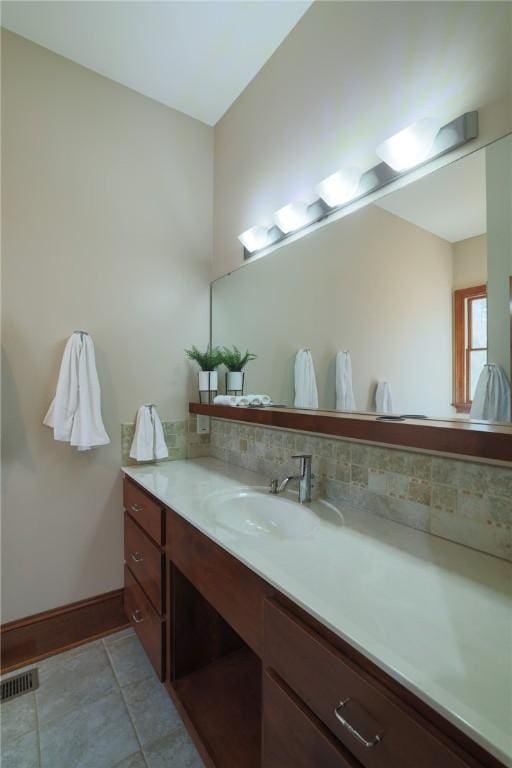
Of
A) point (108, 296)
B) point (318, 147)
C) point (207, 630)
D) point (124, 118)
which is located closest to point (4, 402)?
point (108, 296)

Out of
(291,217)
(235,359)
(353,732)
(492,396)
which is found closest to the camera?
(353,732)

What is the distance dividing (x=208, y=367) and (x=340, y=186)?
1.16 metres

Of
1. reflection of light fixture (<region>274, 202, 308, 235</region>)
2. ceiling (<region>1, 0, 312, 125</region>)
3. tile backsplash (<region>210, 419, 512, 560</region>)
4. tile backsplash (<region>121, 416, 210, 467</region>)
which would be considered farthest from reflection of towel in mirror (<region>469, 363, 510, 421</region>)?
ceiling (<region>1, 0, 312, 125</region>)

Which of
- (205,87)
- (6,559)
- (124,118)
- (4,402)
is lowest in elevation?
(6,559)

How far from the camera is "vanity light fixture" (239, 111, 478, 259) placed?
102 centimetres

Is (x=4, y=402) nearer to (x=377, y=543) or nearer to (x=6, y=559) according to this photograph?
(x=6, y=559)

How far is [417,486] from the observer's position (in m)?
1.08

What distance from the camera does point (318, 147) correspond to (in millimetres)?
1508

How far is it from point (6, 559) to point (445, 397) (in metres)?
1.99

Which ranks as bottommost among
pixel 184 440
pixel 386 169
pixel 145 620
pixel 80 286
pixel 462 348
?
pixel 145 620

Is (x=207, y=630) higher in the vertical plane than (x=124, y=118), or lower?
lower

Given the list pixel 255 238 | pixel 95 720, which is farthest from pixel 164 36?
pixel 95 720

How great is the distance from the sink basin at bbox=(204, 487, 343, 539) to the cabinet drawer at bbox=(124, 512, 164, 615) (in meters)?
0.34

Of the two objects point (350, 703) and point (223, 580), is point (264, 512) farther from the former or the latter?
point (350, 703)
